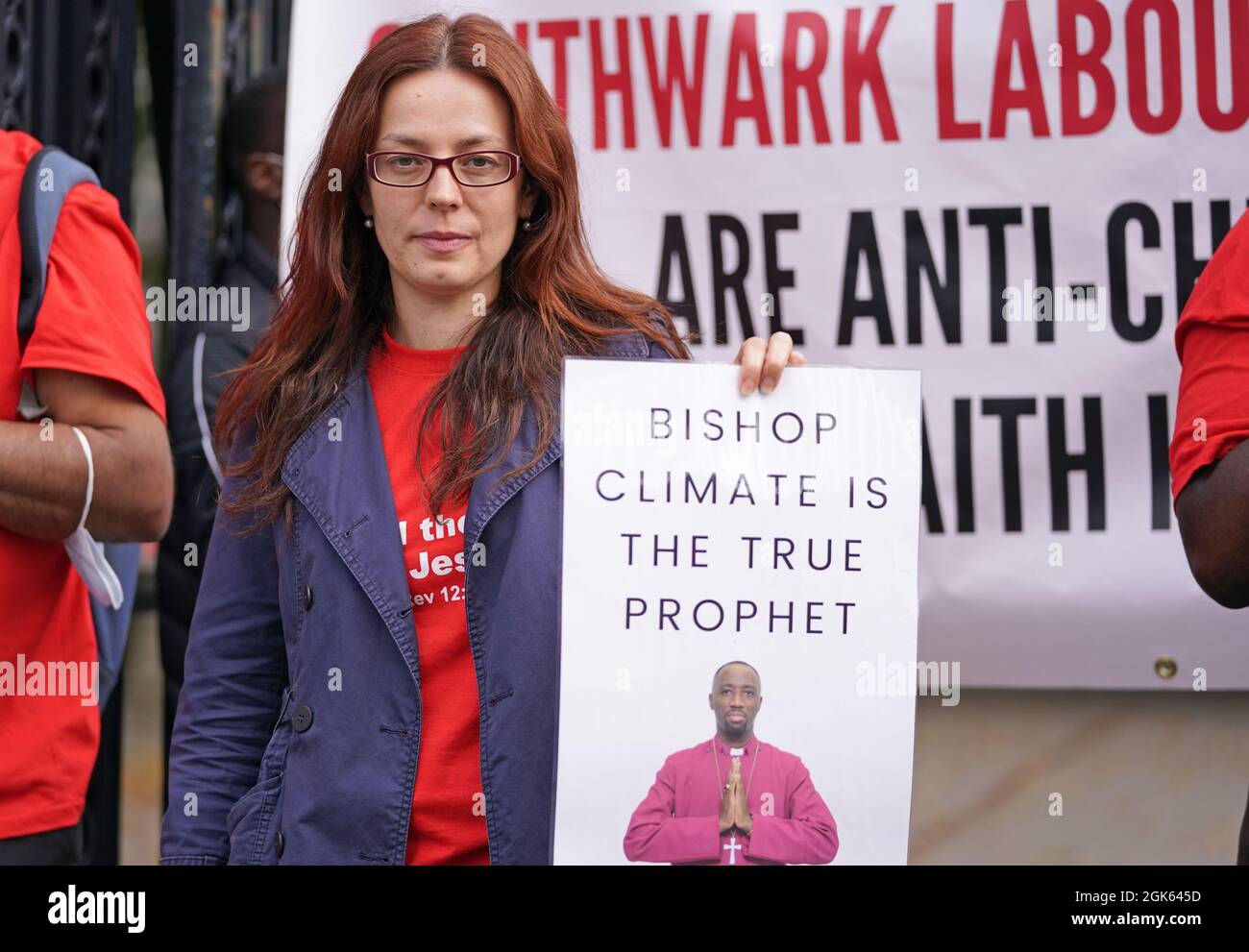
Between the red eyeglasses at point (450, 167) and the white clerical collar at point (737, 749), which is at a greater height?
the red eyeglasses at point (450, 167)

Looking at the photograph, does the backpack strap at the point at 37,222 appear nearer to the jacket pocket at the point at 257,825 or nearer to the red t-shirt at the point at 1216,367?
the jacket pocket at the point at 257,825

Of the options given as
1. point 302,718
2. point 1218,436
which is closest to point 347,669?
point 302,718

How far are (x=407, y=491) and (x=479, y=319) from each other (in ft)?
0.82

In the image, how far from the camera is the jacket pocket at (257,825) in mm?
1849

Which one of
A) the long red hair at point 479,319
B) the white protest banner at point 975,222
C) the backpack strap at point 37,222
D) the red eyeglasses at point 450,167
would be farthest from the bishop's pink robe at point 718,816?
the white protest banner at point 975,222

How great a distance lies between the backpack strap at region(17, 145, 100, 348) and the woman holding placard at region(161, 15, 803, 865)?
40 centimetres

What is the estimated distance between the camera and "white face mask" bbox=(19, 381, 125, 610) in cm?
220

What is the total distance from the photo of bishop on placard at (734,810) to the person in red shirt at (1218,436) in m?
0.63

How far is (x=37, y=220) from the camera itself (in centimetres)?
224

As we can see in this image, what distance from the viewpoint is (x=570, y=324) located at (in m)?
1.95

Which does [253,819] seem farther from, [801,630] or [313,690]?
[801,630]

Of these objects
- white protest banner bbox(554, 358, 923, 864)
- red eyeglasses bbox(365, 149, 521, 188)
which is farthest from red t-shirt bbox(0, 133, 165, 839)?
white protest banner bbox(554, 358, 923, 864)

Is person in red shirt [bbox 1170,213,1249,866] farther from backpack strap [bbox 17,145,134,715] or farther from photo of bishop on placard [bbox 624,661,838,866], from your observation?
backpack strap [bbox 17,145,134,715]
